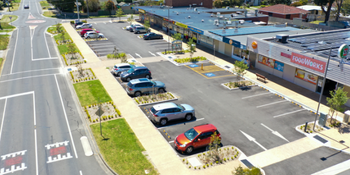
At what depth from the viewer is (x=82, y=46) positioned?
53.3 metres

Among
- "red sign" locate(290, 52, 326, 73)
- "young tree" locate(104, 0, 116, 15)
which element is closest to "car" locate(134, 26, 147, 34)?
"young tree" locate(104, 0, 116, 15)

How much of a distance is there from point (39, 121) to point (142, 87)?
11.2 metres

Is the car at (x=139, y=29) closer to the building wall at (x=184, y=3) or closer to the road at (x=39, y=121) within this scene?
the building wall at (x=184, y=3)

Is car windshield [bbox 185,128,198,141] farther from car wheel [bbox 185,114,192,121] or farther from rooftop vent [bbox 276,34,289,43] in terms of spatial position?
rooftop vent [bbox 276,34,289,43]

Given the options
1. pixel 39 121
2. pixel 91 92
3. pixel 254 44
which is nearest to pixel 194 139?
pixel 39 121

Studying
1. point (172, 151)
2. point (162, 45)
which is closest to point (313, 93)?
point (172, 151)

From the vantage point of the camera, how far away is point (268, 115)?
2708 cm

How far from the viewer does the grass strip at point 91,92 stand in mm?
29775

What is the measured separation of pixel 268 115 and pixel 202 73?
559 inches

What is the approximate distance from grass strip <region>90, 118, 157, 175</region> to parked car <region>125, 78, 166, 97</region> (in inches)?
236

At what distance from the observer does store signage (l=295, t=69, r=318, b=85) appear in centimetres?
3241

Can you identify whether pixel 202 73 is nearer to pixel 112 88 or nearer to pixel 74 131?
pixel 112 88

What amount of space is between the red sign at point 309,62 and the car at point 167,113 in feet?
50.0

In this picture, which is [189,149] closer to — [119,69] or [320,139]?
[320,139]
